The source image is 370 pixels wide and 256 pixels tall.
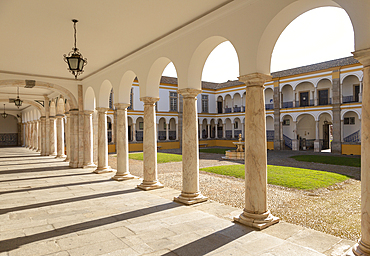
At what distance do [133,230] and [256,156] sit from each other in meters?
2.69

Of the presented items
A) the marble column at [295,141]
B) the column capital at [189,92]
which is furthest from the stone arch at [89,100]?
the marble column at [295,141]

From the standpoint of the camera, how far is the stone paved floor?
408 cm

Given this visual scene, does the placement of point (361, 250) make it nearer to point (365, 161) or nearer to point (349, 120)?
point (365, 161)

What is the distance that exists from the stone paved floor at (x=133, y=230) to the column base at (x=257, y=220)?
119 mm

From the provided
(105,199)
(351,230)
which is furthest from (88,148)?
(351,230)

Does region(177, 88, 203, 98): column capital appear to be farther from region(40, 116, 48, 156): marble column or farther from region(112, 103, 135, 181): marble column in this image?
region(40, 116, 48, 156): marble column

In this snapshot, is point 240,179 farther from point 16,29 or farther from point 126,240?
point 16,29

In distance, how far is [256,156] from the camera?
509cm

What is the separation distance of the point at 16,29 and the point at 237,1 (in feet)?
18.4

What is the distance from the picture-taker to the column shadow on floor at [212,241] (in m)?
4.01

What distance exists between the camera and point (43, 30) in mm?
6973

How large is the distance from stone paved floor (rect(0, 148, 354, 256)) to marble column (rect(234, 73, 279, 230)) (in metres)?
0.33

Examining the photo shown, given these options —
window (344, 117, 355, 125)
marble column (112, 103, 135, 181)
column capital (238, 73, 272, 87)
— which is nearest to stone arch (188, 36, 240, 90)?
column capital (238, 73, 272, 87)

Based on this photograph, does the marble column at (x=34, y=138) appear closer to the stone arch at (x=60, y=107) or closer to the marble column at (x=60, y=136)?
the marble column at (x=60, y=136)
